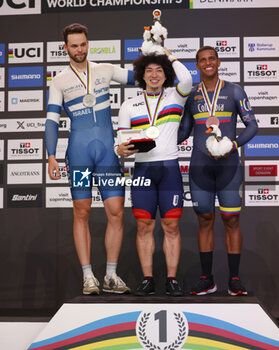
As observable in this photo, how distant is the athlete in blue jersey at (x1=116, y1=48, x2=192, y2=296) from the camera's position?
2.93 metres

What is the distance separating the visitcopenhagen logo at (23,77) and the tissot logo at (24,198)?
93 centimetres

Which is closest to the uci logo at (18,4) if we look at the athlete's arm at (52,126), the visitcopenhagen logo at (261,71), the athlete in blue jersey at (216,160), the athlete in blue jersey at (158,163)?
the athlete's arm at (52,126)

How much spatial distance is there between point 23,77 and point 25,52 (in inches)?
8.5

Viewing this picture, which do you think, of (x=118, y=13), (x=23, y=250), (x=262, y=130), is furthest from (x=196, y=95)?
(x=23, y=250)

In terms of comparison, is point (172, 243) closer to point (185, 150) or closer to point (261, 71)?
point (185, 150)

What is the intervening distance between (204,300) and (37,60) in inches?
98.2

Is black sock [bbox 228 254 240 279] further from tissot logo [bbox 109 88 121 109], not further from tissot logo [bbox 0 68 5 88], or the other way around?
tissot logo [bbox 0 68 5 88]

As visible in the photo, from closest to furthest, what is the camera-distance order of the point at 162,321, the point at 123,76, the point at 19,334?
the point at 162,321 → the point at 19,334 → the point at 123,76

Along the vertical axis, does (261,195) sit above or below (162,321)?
above

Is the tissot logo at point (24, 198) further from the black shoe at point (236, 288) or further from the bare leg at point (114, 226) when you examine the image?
the black shoe at point (236, 288)


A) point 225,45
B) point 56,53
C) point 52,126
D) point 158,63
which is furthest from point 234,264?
point 56,53

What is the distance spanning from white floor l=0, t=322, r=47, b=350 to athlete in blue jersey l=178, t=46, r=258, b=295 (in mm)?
1069

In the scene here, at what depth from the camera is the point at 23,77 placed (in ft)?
12.8

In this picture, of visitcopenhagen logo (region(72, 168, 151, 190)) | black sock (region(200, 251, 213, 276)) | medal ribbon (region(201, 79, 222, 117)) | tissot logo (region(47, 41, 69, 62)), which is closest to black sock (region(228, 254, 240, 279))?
black sock (region(200, 251, 213, 276))
